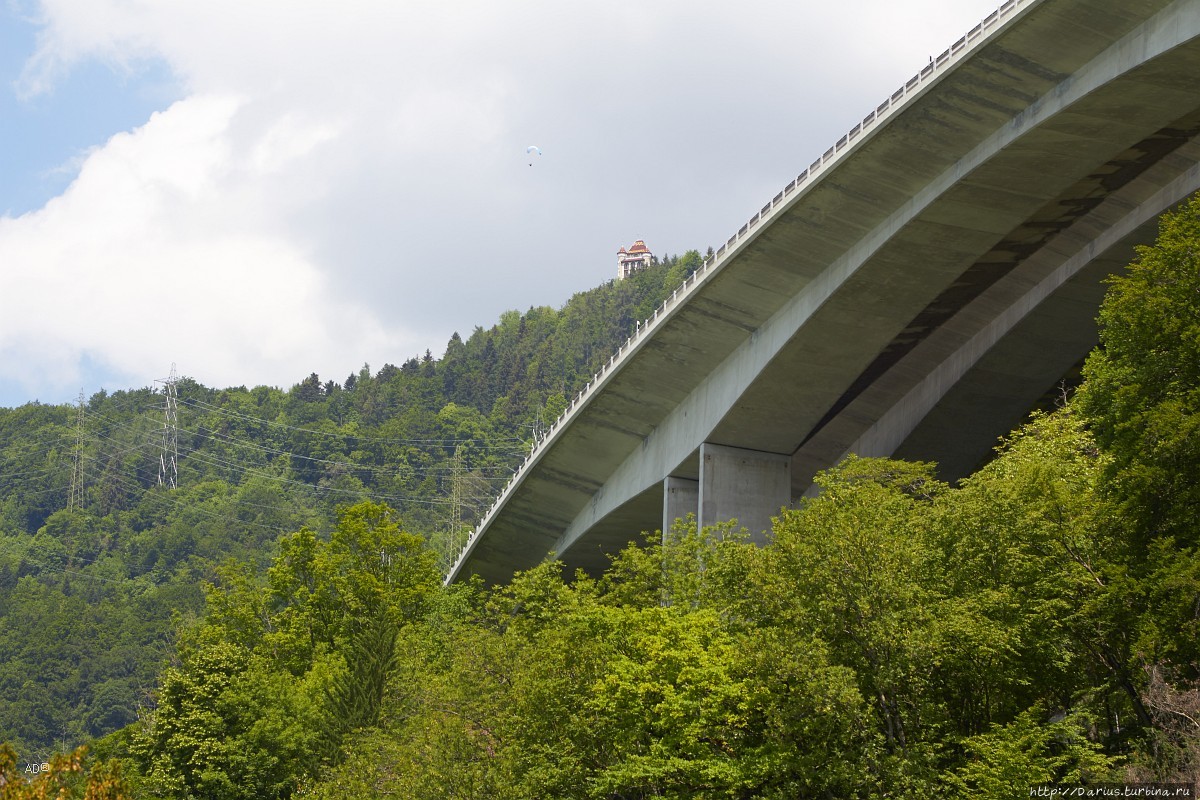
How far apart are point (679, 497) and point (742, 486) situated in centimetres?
290

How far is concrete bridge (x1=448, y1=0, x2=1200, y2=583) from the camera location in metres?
34.3

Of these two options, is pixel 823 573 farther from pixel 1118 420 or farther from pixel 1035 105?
pixel 1035 105

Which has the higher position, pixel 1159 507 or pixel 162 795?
pixel 1159 507

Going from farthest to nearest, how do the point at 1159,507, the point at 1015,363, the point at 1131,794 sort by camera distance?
the point at 1015,363
the point at 1159,507
the point at 1131,794

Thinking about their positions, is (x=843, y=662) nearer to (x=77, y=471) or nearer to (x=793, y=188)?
(x=793, y=188)

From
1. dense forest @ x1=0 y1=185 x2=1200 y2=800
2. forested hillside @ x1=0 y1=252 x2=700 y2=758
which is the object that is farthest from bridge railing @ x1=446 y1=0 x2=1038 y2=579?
forested hillside @ x1=0 y1=252 x2=700 y2=758

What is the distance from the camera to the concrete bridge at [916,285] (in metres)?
34.3

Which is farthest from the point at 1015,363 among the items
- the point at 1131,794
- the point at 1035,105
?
the point at 1131,794

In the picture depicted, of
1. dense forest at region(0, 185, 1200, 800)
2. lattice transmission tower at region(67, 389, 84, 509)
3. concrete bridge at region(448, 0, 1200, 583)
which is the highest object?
lattice transmission tower at region(67, 389, 84, 509)

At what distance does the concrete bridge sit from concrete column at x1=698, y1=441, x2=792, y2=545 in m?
0.07

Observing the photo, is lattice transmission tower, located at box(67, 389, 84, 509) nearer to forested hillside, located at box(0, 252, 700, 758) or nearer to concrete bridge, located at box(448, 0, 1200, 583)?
forested hillside, located at box(0, 252, 700, 758)

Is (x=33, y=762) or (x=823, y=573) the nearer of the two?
(x=823, y=573)

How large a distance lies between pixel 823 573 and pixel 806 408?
20.8 metres

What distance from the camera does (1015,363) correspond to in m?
47.3
